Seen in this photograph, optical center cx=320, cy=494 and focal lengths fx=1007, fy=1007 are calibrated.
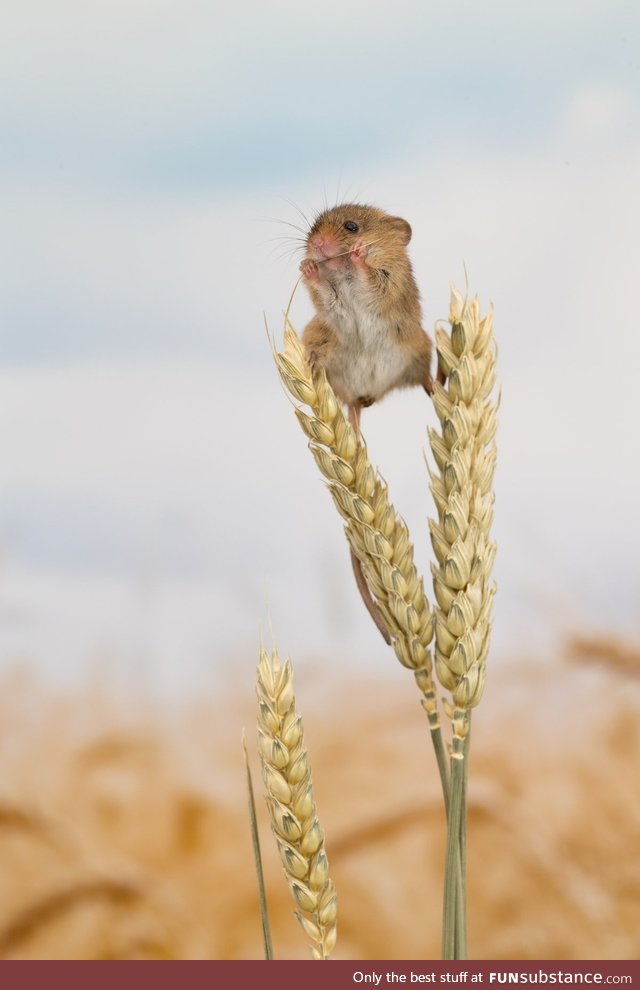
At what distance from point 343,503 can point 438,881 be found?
64.9 inches

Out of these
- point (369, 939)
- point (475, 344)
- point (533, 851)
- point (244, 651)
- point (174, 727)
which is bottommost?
point (369, 939)

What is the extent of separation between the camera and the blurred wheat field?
7.54ft

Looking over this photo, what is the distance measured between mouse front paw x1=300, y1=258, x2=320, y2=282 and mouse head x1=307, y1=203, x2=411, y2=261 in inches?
0.4

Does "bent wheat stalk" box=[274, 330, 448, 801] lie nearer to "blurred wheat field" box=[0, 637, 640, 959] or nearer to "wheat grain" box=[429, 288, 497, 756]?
"wheat grain" box=[429, 288, 497, 756]

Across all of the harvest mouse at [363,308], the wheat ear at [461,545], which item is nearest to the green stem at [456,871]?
the wheat ear at [461,545]

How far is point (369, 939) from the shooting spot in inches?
91.1

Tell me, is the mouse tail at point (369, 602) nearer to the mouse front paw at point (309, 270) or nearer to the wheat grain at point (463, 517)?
the wheat grain at point (463, 517)

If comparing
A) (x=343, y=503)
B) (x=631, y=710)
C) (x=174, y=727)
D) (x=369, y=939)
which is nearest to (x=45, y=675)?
(x=174, y=727)

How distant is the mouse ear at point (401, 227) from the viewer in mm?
1331

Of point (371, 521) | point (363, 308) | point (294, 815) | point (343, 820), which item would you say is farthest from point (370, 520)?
point (343, 820)

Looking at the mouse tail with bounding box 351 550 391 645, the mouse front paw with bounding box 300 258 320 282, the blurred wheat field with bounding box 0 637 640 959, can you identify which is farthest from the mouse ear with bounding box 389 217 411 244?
the blurred wheat field with bounding box 0 637 640 959

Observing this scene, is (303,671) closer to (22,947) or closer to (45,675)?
(45,675)

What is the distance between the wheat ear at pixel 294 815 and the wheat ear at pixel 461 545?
0.38ft

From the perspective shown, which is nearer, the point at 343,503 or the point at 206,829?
the point at 343,503
